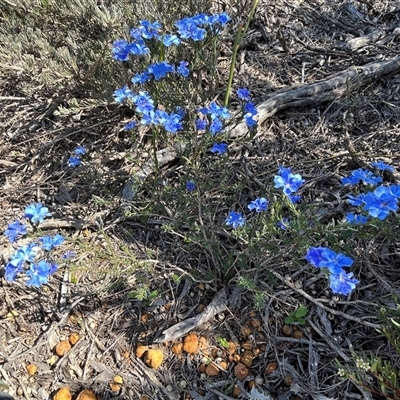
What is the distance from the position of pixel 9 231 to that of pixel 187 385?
97 cm

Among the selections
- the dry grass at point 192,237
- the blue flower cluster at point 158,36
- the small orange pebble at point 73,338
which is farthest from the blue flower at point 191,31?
the small orange pebble at point 73,338

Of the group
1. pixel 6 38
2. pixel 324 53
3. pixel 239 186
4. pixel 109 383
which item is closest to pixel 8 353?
pixel 109 383

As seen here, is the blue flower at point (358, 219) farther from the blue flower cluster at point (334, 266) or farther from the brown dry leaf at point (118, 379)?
the brown dry leaf at point (118, 379)

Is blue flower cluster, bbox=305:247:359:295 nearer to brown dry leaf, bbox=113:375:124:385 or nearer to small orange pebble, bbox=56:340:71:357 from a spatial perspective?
brown dry leaf, bbox=113:375:124:385

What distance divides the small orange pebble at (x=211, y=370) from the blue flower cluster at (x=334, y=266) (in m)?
0.77

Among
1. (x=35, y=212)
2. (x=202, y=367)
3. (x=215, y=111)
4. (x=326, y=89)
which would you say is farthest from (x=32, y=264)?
(x=326, y=89)

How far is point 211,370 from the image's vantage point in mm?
2086

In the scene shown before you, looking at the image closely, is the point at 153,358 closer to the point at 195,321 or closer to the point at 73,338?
the point at 195,321

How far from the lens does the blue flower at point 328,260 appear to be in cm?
154

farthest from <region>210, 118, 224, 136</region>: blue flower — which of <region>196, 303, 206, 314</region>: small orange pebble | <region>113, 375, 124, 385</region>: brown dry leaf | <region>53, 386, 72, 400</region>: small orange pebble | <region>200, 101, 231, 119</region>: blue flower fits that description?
<region>53, 386, 72, 400</region>: small orange pebble

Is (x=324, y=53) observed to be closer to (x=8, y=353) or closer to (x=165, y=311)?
(x=165, y=311)

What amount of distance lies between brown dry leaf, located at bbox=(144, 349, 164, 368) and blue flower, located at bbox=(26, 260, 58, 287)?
22.6 inches

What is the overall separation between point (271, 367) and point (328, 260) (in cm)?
73

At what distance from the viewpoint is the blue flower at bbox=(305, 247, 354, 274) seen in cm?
154
